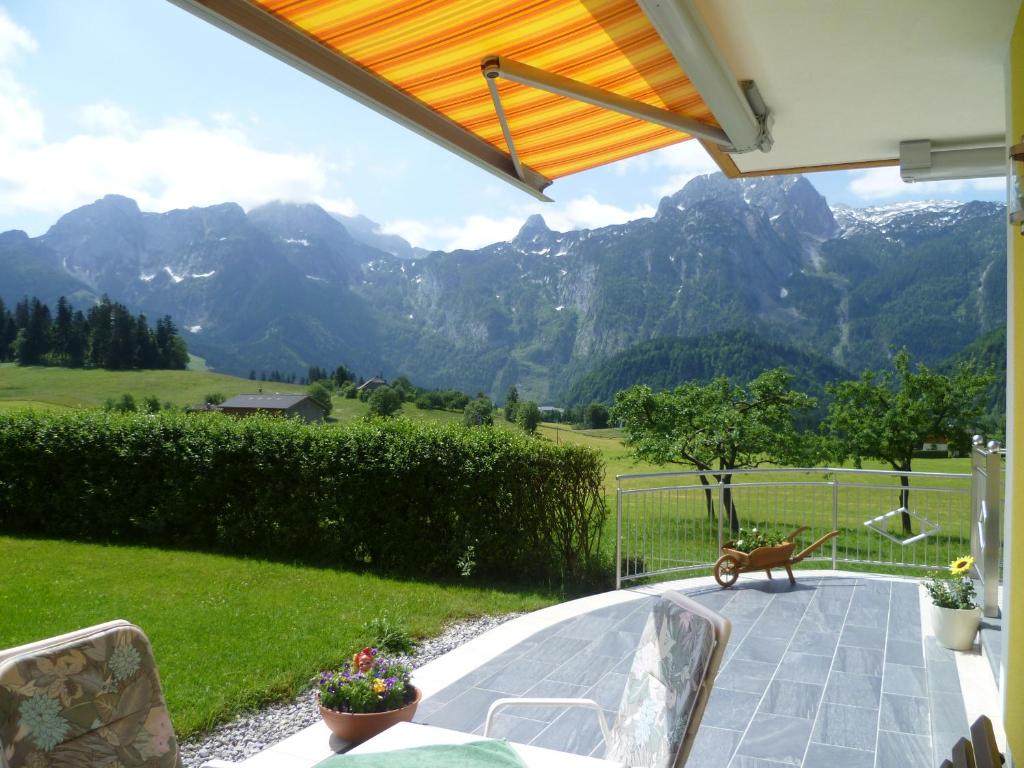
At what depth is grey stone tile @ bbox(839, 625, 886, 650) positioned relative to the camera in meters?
5.46

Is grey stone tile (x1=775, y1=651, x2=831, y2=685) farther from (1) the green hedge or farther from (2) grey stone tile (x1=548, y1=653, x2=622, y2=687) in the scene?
(1) the green hedge

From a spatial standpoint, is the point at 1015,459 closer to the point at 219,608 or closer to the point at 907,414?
the point at 219,608

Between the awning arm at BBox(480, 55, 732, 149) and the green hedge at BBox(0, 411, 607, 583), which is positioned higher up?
the awning arm at BBox(480, 55, 732, 149)

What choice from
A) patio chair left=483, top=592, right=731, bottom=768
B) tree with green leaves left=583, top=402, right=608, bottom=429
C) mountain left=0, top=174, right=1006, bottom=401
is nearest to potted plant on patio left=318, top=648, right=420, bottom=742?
patio chair left=483, top=592, right=731, bottom=768

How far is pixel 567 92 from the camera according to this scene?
8.86 feet

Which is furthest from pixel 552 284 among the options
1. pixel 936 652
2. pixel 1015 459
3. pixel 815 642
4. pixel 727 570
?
pixel 1015 459

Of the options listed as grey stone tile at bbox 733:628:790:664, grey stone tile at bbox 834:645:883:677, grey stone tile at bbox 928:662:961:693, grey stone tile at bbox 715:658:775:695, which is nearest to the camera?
grey stone tile at bbox 928:662:961:693

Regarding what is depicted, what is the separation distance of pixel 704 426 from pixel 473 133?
10746mm

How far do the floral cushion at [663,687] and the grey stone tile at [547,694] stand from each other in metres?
1.71

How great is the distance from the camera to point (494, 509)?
8.45m

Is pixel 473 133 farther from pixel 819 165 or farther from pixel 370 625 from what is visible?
pixel 370 625

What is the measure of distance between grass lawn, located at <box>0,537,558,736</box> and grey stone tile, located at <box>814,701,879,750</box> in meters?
3.20

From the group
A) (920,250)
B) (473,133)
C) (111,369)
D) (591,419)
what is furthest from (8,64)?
(920,250)

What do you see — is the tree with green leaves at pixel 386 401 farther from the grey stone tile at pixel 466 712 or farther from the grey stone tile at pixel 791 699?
the grey stone tile at pixel 791 699
